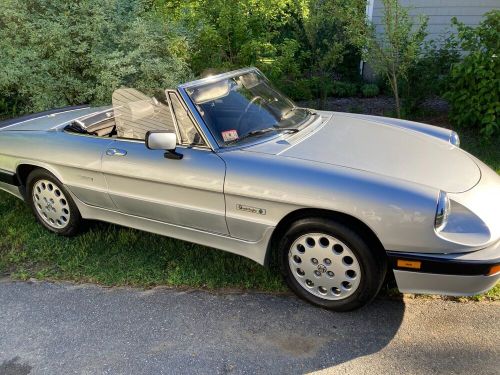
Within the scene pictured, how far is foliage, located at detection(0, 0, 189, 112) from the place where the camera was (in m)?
6.10

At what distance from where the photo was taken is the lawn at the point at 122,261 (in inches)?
136

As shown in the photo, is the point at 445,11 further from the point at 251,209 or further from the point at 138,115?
the point at 251,209

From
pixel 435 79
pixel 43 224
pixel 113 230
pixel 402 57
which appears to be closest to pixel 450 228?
pixel 113 230

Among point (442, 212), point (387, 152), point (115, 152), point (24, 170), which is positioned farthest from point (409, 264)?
point (24, 170)

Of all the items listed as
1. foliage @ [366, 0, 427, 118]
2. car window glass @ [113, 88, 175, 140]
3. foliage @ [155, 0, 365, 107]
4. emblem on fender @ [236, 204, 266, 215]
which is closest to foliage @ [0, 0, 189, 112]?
foliage @ [155, 0, 365, 107]

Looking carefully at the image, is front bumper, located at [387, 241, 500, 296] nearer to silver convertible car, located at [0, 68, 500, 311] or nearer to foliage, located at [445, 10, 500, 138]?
silver convertible car, located at [0, 68, 500, 311]

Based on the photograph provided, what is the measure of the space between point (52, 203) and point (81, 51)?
2.98 m

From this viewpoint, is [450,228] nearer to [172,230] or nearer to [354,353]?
[354,353]

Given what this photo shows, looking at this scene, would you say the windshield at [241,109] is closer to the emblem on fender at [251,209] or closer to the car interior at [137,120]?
the car interior at [137,120]

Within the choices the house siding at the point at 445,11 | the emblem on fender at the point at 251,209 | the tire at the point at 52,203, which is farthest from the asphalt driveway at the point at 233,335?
the house siding at the point at 445,11

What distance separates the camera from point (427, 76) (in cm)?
679

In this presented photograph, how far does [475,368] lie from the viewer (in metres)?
2.50

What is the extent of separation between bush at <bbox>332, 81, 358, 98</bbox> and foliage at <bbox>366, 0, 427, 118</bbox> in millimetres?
2033

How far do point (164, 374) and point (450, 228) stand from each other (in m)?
1.81
